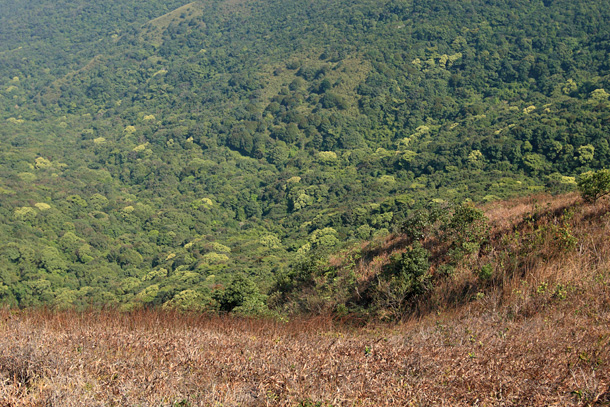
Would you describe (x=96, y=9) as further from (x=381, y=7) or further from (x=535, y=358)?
(x=535, y=358)

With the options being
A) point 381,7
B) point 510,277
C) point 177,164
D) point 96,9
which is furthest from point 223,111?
point 96,9

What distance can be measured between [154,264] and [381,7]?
270 ft

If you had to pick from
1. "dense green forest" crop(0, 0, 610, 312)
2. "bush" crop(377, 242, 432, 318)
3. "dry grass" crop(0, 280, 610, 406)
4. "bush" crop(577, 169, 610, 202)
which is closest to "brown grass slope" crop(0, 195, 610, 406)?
"dry grass" crop(0, 280, 610, 406)

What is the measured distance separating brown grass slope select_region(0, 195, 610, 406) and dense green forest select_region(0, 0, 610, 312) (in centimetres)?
657

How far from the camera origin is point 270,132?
82312 millimetres

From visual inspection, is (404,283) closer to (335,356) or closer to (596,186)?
(335,356)

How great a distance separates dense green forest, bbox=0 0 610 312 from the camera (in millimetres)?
46344

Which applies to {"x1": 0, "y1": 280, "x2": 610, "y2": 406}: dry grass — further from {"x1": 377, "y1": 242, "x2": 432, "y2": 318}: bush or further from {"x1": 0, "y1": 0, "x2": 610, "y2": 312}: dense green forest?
{"x1": 0, "y1": 0, "x2": 610, "y2": 312}: dense green forest

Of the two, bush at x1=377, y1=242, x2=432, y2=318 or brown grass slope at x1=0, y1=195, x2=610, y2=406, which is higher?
brown grass slope at x1=0, y1=195, x2=610, y2=406

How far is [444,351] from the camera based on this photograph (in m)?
3.99

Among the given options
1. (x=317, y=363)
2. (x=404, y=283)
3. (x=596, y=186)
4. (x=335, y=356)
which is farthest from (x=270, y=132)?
(x=317, y=363)

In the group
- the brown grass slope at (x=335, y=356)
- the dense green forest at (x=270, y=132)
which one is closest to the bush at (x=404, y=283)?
the brown grass slope at (x=335, y=356)

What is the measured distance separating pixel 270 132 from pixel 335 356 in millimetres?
79982

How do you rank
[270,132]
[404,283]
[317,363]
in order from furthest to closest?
[270,132], [404,283], [317,363]
